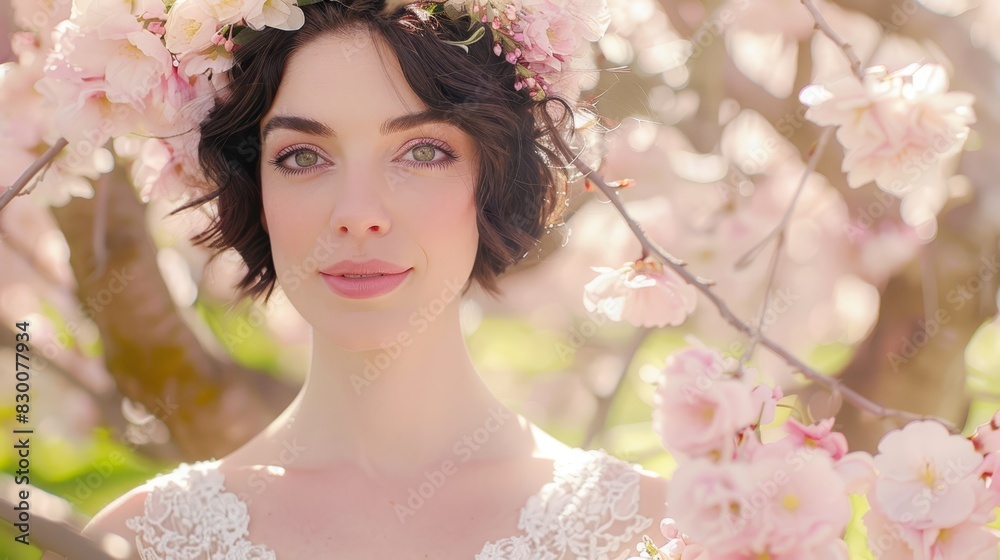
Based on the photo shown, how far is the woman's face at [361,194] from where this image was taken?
141 cm

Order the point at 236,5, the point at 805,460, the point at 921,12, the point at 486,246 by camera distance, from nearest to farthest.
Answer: the point at 805,460, the point at 236,5, the point at 486,246, the point at 921,12

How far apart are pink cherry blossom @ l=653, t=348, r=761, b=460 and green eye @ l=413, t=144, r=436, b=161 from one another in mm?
635

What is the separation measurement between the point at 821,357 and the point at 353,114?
8.62 feet

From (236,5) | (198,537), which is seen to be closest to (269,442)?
(198,537)

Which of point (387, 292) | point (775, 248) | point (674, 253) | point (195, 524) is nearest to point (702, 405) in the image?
point (775, 248)

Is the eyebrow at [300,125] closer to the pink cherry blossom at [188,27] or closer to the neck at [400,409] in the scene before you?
the pink cherry blossom at [188,27]

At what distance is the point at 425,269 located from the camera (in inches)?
56.6

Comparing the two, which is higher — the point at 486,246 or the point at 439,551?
the point at 486,246

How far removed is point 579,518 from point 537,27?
2.45 ft

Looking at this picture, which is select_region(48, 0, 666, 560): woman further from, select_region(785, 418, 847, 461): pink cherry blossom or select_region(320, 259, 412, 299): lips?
select_region(785, 418, 847, 461): pink cherry blossom

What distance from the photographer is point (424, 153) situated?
4.80 feet

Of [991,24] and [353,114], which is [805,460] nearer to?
[353,114]

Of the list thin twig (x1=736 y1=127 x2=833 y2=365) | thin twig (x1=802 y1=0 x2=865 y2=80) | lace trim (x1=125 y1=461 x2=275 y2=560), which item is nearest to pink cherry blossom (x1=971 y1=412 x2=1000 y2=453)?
thin twig (x1=736 y1=127 x2=833 y2=365)

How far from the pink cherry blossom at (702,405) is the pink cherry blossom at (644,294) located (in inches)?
16.8
